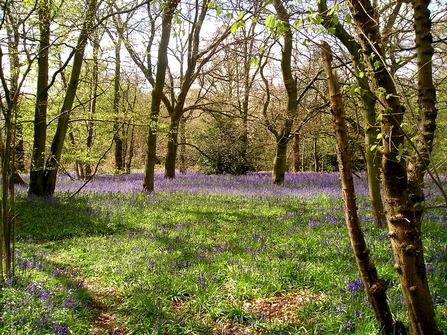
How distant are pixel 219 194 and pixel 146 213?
362cm

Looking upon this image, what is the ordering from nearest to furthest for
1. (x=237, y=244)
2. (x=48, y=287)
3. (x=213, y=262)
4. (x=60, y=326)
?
(x=60, y=326), (x=48, y=287), (x=213, y=262), (x=237, y=244)

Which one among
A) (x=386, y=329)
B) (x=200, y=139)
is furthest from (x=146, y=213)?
(x=200, y=139)

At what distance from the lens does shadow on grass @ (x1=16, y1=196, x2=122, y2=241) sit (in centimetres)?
736

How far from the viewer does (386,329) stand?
2.90 metres

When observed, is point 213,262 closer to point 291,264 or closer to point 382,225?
point 291,264

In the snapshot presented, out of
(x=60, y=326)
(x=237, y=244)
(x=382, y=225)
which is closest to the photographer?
(x=60, y=326)

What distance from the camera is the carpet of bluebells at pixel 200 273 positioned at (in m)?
3.43

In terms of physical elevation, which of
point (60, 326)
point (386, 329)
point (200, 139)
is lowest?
point (60, 326)

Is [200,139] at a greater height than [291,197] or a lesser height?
greater

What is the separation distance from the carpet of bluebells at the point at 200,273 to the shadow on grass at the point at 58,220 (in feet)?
0.14

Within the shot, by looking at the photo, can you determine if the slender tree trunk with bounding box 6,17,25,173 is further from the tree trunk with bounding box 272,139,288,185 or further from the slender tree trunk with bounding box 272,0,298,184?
the tree trunk with bounding box 272,139,288,185

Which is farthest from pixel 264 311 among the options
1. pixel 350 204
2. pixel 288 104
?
pixel 288 104

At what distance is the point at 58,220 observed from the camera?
813cm

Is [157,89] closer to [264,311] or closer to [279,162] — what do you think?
[279,162]
